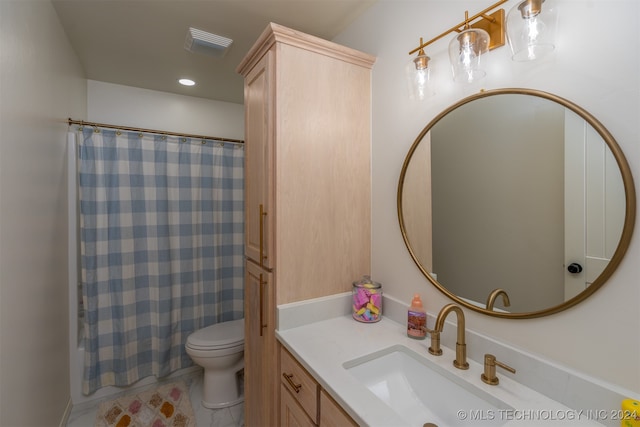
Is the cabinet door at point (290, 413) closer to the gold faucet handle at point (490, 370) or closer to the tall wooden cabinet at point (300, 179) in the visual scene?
the tall wooden cabinet at point (300, 179)

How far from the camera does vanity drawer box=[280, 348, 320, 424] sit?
100 centimetres

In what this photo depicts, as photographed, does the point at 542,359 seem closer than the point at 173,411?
Yes

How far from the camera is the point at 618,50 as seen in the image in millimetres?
→ 764

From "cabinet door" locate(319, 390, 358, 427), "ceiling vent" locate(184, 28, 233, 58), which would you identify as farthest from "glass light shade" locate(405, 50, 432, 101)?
"ceiling vent" locate(184, 28, 233, 58)

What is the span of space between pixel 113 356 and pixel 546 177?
2.82 metres

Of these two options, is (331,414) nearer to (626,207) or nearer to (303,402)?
(303,402)

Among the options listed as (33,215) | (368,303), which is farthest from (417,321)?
(33,215)

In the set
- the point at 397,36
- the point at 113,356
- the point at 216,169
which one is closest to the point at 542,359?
the point at 397,36

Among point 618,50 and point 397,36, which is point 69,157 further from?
point 618,50

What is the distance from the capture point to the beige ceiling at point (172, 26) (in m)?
1.57

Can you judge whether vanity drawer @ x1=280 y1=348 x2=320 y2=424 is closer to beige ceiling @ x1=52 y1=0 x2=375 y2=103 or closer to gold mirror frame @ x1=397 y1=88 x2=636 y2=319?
gold mirror frame @ x1=397 y1=88 x2=636 y2=319

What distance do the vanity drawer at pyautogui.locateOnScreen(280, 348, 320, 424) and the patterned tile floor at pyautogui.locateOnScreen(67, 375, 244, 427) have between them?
3.26 ft

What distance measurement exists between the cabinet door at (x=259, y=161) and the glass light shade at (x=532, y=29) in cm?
92

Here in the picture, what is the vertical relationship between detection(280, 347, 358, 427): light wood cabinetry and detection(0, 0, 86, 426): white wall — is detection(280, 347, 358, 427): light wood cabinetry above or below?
below
